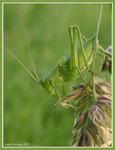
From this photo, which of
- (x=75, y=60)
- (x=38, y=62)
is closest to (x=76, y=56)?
(x=75, y=60)

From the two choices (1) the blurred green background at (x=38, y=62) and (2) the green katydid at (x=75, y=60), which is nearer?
(2) the green katydid at (x=75, y=60)

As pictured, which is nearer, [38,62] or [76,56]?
[76,56]

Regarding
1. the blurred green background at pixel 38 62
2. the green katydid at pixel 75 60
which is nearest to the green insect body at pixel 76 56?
the green katydid at pixel 75 60

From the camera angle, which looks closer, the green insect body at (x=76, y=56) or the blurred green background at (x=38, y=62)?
the green insect body at (x=76, y=56)

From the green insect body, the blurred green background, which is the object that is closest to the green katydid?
the green insect body

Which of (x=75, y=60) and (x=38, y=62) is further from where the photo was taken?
(x=38, y=62)

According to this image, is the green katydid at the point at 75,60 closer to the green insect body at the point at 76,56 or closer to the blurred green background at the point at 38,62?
the green insect body at the point at 76,56

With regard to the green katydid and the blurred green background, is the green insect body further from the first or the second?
the blurred green background

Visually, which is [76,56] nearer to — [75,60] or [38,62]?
[75,60]
